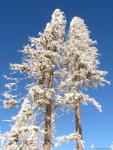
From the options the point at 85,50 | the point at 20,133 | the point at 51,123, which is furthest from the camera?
the point at 85,50

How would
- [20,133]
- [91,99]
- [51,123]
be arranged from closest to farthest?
[20,133]
[51,123]
[91,99]

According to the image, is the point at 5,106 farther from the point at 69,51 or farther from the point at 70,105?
the point at 69,51

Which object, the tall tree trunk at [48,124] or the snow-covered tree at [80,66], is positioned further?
the snow-covered tree at [80,66]

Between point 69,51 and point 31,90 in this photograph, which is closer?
point 31,90

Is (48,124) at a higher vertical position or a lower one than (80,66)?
lower

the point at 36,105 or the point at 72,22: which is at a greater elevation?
the point at 72,22

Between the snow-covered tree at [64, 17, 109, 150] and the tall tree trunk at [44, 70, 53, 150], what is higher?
the snow-covered tree at [64, 17, 109, 150]

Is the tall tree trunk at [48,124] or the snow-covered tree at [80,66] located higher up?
the snow-covered tree at [80,66]

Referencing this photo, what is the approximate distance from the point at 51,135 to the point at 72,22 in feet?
44.8

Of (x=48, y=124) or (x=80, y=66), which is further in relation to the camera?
(x=80, y=66)

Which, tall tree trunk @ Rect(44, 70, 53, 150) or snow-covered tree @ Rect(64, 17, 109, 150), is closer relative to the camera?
tall tree trunk @ Rect(44, 70, 53, 150)

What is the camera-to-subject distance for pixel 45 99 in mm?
30891

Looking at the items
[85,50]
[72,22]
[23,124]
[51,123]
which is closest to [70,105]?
[51,123]

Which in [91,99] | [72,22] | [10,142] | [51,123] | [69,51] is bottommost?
[10,142]
